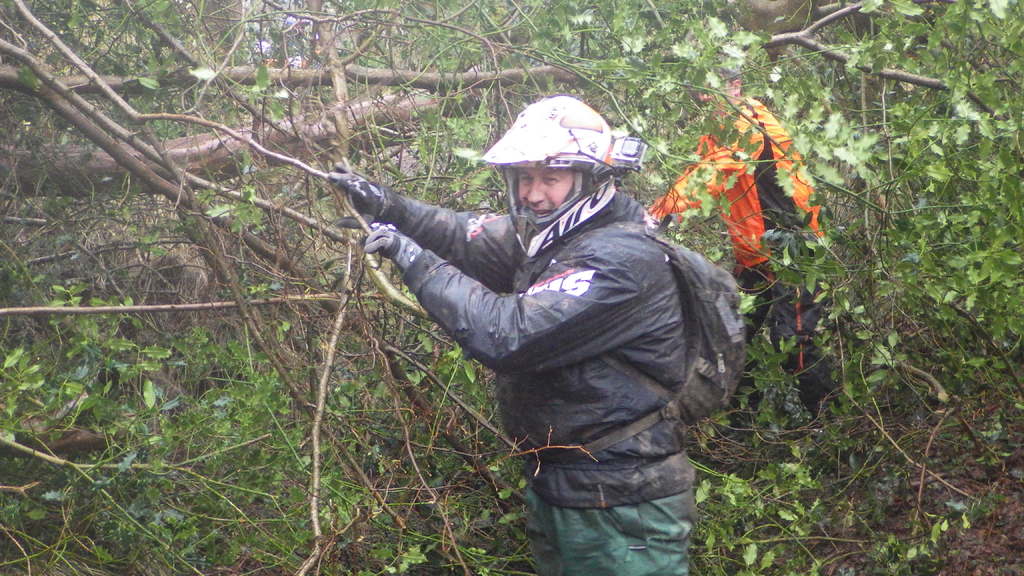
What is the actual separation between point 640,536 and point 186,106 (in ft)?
8.96

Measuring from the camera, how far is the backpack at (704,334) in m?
3.16

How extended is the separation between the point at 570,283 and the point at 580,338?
A: 0.17 m

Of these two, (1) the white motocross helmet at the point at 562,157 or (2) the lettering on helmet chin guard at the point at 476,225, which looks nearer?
(1) the white motocross helmet at the point at 562,157

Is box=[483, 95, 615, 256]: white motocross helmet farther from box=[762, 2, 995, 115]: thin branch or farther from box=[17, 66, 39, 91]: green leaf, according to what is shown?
box=[17, 66, 39, 91]: green leaf

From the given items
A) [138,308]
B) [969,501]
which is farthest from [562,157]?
[969,501]

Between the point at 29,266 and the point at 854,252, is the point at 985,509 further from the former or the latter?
the point at 29,266

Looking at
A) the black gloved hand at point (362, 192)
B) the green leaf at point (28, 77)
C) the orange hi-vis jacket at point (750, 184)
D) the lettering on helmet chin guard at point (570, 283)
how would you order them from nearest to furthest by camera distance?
the lettering on helmet chin guard at point (570, 283)
the black gloved hand at point (362, 192)
the green leaf at point (28, 77)
the orange hi-vis jacket at point (750, 184)

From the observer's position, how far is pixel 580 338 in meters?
2.96

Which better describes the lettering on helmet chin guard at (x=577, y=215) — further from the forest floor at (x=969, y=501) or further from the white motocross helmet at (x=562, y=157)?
the forest floor at (x=969, y=501)

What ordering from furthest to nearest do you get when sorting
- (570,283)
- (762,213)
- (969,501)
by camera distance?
1. (762,213)
2. (969,501)
3. (570,283)

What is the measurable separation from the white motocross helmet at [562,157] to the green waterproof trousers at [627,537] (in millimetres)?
891

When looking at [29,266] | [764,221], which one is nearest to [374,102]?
[29,266]

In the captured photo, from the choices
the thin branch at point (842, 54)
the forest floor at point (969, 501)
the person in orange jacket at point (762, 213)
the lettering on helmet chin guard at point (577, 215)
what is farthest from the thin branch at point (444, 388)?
the thin branch at point (842, 54)

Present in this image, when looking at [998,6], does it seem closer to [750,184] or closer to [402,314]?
[750,184]
